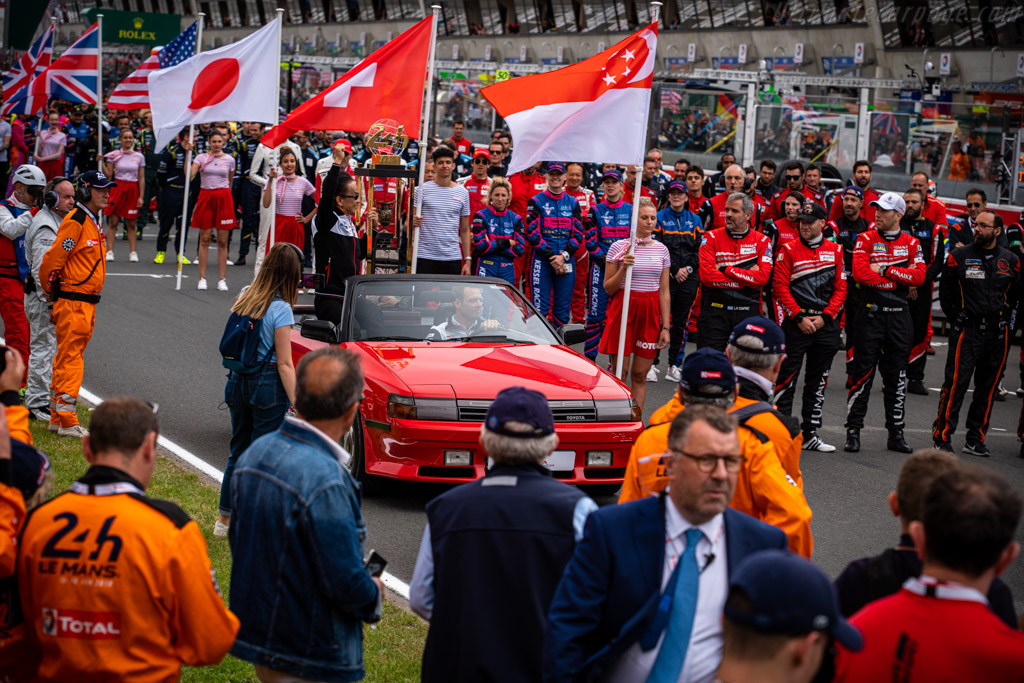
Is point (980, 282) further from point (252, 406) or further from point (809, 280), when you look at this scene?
point (252, 406)

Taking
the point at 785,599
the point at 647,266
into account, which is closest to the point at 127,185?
the point at 647,266

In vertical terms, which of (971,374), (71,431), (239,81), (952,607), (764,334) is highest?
(239,81)

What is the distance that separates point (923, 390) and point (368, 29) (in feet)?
186

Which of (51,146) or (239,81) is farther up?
(239,81)

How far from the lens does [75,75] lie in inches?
822

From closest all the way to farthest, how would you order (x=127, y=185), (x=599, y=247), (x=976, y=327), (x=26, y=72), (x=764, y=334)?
(x=764, y=334)
(x=976, y=327)
(x=599, y=247)
(x=127, y=185)
(x=26, y=72)

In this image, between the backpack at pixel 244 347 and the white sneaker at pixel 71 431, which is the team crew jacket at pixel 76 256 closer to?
the white sneaker at pixel 71 431

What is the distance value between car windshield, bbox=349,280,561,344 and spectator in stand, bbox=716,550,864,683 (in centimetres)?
645

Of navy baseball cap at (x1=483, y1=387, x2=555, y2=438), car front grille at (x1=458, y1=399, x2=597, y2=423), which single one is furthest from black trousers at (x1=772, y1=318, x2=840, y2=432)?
navy baseball cap at (x1=483, y1=387, x2=555, y2=438)

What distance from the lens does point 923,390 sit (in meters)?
13.8

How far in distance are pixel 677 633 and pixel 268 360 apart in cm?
420

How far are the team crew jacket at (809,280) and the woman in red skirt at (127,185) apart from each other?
43.5 ft

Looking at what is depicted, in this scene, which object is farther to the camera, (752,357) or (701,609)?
(752,357)

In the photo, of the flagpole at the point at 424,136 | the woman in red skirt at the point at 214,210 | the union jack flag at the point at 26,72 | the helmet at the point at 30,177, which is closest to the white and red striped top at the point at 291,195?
the woman in red skirt at the point at 214,210
